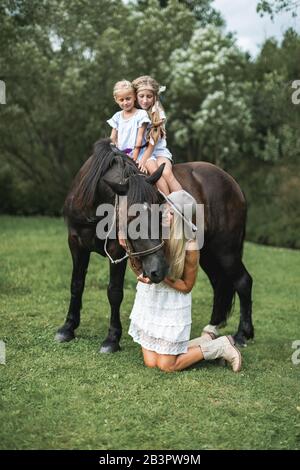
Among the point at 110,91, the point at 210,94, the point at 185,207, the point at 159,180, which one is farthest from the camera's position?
the point at 210,94

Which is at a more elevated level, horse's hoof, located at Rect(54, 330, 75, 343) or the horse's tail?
the horse's tail

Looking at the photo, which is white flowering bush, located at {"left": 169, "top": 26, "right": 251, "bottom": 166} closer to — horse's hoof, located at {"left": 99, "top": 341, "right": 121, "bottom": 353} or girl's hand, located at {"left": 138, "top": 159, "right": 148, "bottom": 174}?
girl's hand, located at {"left": 138, "top": 159, "right": 148, "bottom": 174}

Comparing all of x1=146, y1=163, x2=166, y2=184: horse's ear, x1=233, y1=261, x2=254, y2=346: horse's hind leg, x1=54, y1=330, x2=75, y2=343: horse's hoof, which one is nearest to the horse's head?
x1=146, y1=163, x2=166, y2=184: horse's ear

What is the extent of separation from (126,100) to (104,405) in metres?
2.66

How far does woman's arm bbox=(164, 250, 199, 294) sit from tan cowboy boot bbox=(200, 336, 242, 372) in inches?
19.4

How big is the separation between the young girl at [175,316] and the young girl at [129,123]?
716mm

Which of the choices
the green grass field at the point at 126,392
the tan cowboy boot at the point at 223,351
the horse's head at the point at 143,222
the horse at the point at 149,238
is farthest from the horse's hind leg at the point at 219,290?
the horse's head at the point at 143,222

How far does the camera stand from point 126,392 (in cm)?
416

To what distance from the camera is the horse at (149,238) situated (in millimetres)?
4441

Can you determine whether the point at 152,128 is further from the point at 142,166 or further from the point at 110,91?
the point at 110,91

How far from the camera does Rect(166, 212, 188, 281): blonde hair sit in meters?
4.55

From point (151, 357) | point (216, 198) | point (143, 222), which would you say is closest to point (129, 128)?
point (216, 198)

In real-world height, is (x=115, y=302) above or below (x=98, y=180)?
below

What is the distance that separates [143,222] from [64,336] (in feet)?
5.25
